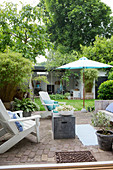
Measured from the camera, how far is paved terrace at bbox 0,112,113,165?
2.68m

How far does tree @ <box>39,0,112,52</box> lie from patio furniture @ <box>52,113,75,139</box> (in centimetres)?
1574

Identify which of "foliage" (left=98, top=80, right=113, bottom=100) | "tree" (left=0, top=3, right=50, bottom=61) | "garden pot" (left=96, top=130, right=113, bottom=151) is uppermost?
"tree" (left=0, top=3, right=50, bottom=61)

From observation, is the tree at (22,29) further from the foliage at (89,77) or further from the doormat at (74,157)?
the doormat at (74,157)

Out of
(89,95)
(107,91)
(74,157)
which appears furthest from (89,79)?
(74,157)

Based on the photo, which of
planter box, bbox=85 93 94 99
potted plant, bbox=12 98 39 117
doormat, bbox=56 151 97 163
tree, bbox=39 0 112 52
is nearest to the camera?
doormat, bbox=56 151 97 163

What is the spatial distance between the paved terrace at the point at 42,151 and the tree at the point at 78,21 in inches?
634


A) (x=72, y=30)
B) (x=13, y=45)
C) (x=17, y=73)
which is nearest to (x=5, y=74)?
(x=17, y=73)

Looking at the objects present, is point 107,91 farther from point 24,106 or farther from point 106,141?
point 106,141

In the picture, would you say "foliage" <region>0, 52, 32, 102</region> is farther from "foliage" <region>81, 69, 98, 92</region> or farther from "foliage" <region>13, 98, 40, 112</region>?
"foliage" <region>81, 69, 98, 92</region>

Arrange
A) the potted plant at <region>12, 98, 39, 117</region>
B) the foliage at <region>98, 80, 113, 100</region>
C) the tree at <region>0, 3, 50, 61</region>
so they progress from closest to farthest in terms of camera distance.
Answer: the potted plant at <region>12, 98, 39, 117</region>
the foliage at <region>98, 80, 113, 100</region>
the tree at <region>0, 3, 50, 61</region>

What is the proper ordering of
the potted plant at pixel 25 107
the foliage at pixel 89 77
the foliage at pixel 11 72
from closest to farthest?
1. the foliage at pixel 11 72
2. the potted plant at pixel 25 107
3. the foliage at pixel 89 77

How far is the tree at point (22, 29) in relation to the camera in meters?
7.77

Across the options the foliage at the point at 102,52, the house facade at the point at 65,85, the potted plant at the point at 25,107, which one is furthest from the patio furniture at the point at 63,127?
the foliage at the point at 102,52

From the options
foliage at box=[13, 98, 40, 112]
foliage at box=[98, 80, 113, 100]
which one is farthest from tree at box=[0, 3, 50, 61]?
foliage at box=[98, 80, 113, 100]
